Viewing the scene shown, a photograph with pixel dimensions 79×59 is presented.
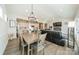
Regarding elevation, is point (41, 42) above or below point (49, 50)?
above

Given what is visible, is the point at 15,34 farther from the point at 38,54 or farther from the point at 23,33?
the point at 38,54

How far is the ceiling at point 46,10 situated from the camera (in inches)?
74.5

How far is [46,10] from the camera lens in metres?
1.91

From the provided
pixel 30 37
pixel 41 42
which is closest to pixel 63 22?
pixel 41 42

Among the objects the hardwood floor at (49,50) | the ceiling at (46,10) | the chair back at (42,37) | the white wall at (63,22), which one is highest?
the ceiling at (46,10)

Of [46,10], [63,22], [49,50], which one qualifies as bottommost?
[49,50]

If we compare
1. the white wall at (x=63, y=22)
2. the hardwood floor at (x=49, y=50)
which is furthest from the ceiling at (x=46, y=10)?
the hardwood floor at (x=49, y=50)

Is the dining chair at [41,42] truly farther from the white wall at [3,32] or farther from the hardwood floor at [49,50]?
the white wall at [3,32]

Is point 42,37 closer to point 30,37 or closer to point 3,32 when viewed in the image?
point 30,37

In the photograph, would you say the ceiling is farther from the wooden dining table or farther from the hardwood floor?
the hardwood floor

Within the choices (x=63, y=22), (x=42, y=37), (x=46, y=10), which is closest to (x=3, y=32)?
(x=42, y=37)

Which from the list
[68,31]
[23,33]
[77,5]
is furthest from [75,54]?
[23,33]

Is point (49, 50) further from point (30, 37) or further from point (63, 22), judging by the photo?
point (63, 22)

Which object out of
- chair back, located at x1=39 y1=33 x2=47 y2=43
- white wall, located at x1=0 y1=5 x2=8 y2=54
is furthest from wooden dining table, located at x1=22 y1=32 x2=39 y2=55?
white wall, located at x1=0 y1=5 x2=8 y2=54
